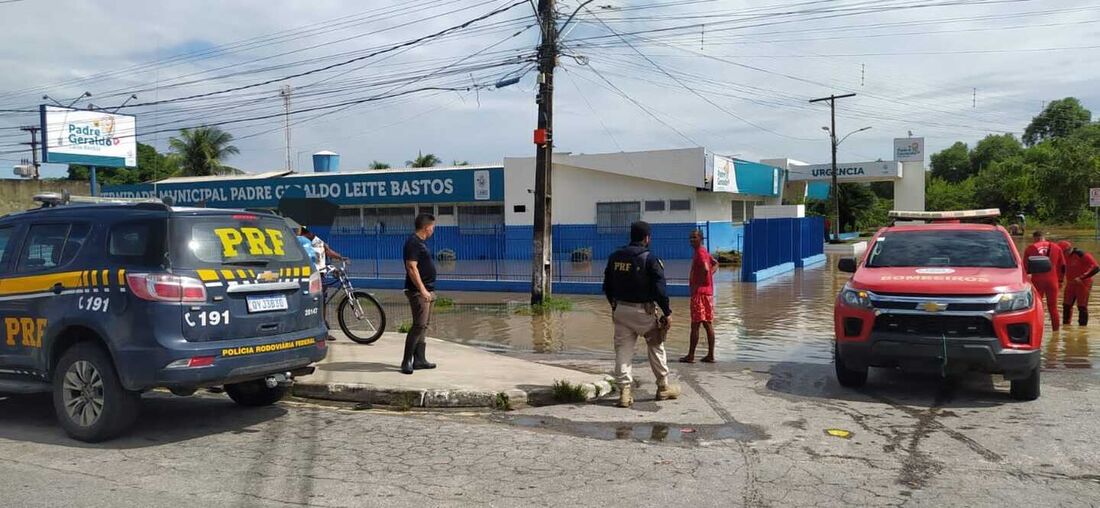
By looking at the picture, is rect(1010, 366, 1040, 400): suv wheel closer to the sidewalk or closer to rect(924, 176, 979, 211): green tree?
the sidewalk

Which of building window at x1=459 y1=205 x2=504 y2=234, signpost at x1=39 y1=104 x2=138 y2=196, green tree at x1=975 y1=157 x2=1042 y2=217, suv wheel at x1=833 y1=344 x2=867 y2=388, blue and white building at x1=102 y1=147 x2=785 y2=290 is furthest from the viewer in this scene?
green tree at x1=975 y1=157 x2=1042 y2=217

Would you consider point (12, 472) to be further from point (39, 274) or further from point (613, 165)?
point (613, 165)

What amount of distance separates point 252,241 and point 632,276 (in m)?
3.24

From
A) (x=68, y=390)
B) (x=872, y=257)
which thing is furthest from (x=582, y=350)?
(x=68, y=390)

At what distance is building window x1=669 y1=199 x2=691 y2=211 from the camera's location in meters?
27.4

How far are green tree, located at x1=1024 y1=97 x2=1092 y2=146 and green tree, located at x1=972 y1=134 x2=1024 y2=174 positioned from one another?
3167 mm

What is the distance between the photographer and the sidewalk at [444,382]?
25.1ft

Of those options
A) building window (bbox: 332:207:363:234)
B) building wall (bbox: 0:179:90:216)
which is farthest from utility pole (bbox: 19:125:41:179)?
building window (bbox: 332:207:363:234)

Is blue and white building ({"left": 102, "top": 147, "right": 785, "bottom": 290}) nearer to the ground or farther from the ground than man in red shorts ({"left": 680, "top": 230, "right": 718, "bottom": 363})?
farther from the ground

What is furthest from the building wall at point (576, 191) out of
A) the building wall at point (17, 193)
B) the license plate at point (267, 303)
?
the building wall at point (17, 193)

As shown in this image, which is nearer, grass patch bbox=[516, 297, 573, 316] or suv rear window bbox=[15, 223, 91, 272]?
suv rear window bbox=[15, 223, 91, 272]

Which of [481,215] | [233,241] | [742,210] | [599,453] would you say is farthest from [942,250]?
[742,210]

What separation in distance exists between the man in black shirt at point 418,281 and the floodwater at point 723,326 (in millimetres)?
3105

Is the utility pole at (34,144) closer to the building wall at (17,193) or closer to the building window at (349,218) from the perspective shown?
the building wall at (17,193)
